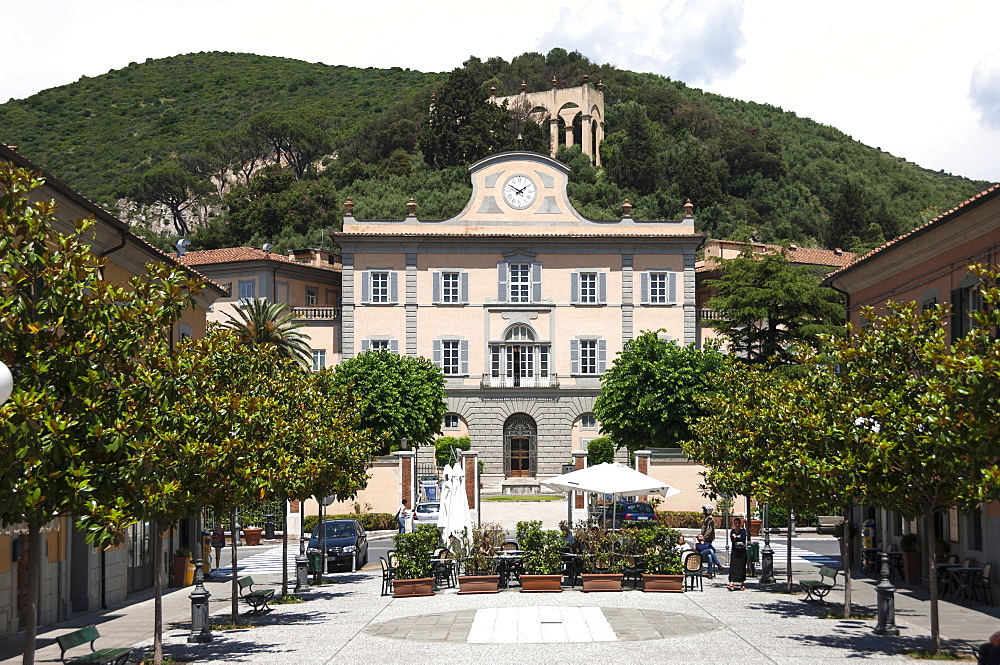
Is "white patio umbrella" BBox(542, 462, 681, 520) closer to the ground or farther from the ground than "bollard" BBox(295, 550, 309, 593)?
farther from the ground

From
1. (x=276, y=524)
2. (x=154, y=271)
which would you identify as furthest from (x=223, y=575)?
(x=154, y=271)

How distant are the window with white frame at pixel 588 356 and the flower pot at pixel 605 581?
3602 cm

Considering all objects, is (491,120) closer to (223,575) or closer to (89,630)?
(223,575)

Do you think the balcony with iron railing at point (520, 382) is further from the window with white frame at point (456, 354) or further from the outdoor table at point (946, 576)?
the outdoor table at point (946, 576)

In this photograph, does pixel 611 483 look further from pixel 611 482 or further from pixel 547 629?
pixel 547 629

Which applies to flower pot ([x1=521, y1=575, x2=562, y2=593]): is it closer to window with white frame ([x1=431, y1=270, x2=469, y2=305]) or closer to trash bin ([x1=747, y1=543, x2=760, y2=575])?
trash bin ([x1=747, y1=543, x2=760, y2=575])

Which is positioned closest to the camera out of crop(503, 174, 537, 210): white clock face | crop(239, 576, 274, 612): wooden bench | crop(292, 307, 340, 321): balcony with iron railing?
crop(239, 576, 274, 612): wooden bench

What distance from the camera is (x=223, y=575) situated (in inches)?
1204

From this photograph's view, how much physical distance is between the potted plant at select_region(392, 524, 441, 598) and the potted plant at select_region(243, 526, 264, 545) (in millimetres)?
18118

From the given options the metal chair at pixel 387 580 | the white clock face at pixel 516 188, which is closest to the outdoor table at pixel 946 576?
the metal chair at pixel 387 580

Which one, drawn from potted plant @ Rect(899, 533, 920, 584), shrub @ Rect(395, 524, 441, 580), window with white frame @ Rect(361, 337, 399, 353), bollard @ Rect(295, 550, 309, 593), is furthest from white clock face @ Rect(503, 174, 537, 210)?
shrub @ Rect(395, 524, 441, 580)

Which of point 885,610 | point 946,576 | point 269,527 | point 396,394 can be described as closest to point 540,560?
point 885,610

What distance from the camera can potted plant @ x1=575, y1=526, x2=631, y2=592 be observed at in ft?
79.3

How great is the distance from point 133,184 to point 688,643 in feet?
328
